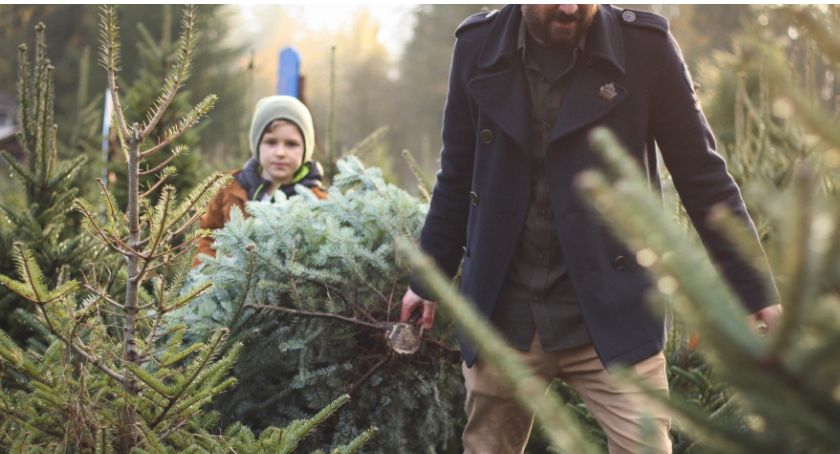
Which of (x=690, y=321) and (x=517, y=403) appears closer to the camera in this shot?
(x=690, y=321)

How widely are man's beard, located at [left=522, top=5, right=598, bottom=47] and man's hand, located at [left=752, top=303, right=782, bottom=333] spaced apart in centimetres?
95

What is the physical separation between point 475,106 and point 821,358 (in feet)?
6.59

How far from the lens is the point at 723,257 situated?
222 centimetres

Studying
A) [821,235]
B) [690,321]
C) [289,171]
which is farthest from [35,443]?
[289,171]

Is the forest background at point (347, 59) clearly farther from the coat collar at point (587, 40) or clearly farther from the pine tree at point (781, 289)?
the pine tree at point (781, 289)

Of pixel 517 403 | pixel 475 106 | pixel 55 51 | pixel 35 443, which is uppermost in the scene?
pixel 55 51

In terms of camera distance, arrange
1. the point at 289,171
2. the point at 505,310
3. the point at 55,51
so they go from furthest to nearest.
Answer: the point at 55,51
the point at 289,171
the point at 505,310

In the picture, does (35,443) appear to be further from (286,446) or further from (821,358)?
(821,358)

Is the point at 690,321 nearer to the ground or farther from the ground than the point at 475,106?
nearer to the ground

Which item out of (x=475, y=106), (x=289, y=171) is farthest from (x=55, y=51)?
(x=475, y=106)

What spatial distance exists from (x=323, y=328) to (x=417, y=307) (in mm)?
366

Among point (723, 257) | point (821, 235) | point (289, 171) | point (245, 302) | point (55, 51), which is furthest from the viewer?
point (55, 51)

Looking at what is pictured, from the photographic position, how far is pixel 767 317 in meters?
2.01

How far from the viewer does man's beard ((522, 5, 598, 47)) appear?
86.7 inches
